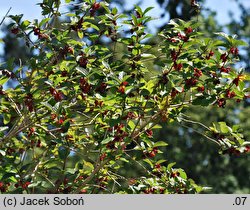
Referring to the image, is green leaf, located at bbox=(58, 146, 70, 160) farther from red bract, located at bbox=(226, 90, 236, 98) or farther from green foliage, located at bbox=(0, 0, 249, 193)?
red bract, located at bbox=(226, 90, 236, 98)

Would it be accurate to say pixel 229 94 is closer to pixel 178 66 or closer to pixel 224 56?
pixel 224 56

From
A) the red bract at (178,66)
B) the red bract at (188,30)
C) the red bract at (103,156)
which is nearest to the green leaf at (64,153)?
the red bract at (103,156)

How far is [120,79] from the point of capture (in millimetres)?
5004

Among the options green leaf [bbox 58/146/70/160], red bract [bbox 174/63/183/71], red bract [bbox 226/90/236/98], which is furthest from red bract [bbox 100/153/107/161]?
red bract [bbox 226/90/236/98]

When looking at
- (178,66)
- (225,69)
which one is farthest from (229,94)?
(178,66)

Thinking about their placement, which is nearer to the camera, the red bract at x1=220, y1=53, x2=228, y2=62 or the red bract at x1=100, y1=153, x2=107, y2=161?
the red bract at x1=220, y1=53, x2=228, y2=62

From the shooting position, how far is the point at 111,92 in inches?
203

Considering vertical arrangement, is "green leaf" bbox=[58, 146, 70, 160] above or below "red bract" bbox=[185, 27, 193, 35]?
below

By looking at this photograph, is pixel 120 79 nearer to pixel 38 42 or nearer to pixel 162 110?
pixel 162 110

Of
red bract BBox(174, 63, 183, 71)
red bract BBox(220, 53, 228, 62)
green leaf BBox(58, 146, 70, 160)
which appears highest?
red bract BBox(220, 53, 228, 62)

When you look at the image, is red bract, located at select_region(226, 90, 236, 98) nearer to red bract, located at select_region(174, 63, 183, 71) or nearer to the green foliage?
the green foliage

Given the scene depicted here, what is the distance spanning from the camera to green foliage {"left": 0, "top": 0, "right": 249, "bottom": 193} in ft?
17.0

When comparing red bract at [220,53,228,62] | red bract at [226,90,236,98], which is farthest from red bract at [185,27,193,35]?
red bract at [226,90,236,98]

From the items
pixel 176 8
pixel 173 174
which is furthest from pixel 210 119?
pixel 173 174
